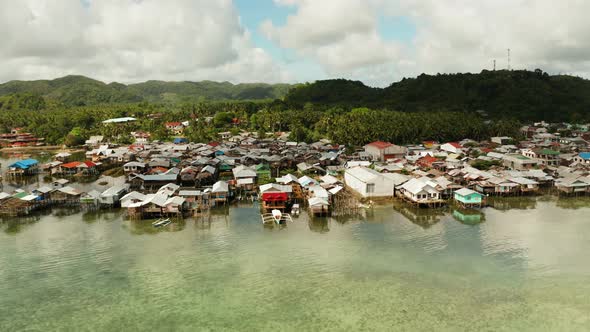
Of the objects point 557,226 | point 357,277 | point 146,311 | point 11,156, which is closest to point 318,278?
point 357,277

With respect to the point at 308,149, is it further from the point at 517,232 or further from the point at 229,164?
the point at 517,232

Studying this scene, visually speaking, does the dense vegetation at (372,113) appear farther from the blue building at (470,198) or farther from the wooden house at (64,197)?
the wooden house at (64,197)

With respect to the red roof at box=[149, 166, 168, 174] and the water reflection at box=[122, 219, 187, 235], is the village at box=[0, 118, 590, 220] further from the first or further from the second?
the water reflection at box=[122, 219, 187, 235]

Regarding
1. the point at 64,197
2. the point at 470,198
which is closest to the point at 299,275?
the point at 470,198

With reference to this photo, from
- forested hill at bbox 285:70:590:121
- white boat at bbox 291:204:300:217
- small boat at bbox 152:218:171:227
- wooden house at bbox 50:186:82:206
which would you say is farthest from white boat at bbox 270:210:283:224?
forested hill at bbox 285:70:590:121

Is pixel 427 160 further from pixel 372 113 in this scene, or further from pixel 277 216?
pixel 372 113

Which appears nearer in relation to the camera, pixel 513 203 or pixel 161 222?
pixel 161 222
